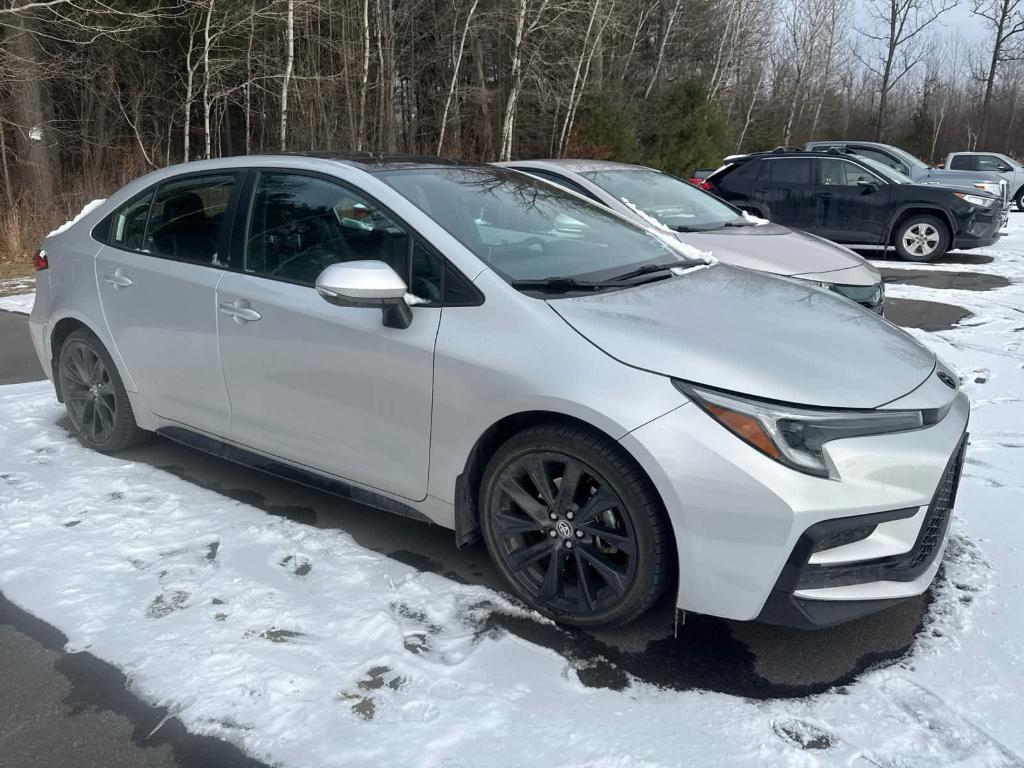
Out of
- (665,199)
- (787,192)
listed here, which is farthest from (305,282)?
(787,192)

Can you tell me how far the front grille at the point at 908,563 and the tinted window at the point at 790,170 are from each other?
10.3 m

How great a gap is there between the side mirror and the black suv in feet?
33.7

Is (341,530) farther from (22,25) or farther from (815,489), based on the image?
(22,25)

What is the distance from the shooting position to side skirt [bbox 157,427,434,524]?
3.30m

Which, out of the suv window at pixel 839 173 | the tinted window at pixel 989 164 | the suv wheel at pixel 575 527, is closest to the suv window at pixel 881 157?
the suv window at pixel 839 173

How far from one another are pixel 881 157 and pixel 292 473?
644 inches

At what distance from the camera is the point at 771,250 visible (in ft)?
21.1

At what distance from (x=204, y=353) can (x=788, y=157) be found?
10.8 metres

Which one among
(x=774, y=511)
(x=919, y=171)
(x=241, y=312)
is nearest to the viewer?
(x=774, y=511)

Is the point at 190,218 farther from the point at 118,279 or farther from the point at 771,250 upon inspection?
the point at 771,250

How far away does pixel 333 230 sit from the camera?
11.4 ft

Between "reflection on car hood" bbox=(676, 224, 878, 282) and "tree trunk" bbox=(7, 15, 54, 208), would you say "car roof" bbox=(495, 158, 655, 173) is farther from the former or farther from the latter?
"tree trunk" bbox=(7, 15, 54, 208)

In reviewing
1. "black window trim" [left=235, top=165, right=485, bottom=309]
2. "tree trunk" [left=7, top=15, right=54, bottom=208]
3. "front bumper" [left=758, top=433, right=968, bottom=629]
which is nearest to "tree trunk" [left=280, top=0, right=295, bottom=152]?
"tree trunk" [left=7, top=15, right=54, bottom=208]

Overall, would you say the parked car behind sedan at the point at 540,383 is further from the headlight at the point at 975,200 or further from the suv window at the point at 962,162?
the suv window at the point at 962,162
